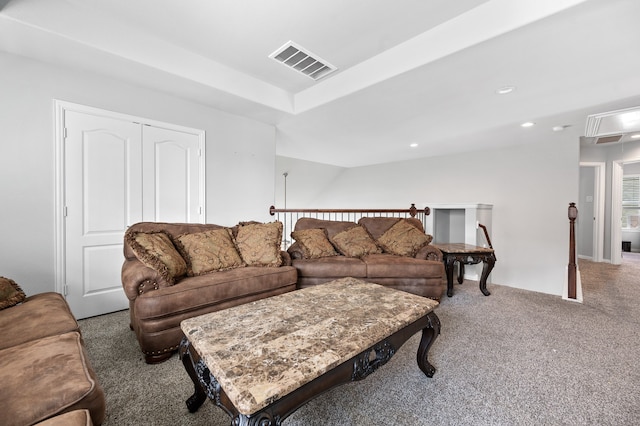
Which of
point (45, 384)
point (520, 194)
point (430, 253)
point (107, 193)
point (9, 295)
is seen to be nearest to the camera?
point (45, 384)

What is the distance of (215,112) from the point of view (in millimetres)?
3490

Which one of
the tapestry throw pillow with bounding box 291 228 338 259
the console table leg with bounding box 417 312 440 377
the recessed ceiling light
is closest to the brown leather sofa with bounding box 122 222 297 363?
the tapestry throw pillow with bounding box 291 228 338 259

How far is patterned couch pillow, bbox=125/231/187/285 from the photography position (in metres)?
1.98

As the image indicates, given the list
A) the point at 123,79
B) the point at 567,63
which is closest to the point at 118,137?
the point at 123,79

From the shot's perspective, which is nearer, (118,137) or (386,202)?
(118,137)

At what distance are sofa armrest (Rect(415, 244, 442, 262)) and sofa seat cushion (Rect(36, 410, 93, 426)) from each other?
3.03 m

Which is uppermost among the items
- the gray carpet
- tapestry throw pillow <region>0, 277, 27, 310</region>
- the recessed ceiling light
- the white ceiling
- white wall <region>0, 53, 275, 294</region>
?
the white ceiling

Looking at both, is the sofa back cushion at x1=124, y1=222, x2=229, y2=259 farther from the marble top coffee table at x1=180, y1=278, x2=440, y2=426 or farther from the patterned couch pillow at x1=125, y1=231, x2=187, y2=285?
the marble top coffee table at x1=180, y1=278, x2=440, y2=426

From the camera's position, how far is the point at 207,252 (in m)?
2.45

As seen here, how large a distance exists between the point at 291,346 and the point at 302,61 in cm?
272

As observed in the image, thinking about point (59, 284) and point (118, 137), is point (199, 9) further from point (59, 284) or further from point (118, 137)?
point (59, 284)

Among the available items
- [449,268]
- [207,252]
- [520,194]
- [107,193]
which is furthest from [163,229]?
[520,194]

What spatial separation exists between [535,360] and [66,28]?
14.1ft

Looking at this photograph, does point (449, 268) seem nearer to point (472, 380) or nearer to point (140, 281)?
point (472, 380)
